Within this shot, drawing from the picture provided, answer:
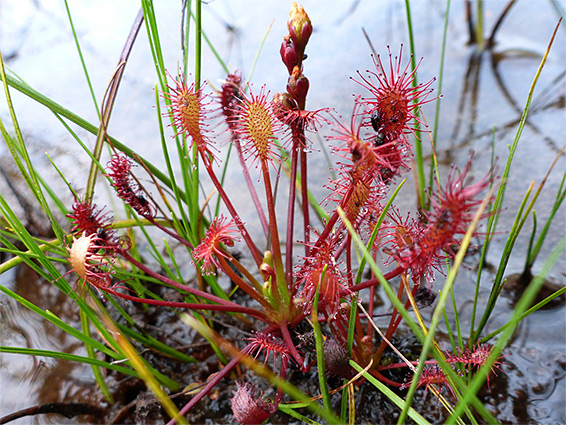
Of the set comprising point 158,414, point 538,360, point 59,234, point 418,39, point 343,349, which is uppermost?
point 418,39

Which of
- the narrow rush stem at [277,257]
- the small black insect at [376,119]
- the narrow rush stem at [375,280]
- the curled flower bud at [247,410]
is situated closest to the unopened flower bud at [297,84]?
the small black insect at [376,119]

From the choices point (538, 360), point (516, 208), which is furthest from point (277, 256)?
point (516, 208)

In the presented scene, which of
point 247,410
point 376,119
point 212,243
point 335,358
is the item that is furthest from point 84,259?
point 376,119

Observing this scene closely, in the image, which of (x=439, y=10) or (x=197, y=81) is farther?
(x=439, y=10)

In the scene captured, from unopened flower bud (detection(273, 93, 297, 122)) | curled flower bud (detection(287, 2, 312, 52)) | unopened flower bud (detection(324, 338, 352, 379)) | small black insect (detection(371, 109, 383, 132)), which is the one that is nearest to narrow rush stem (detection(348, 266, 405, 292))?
unopened flower bud (detection(324, 338, 352, 379))

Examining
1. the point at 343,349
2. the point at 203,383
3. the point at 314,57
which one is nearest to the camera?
the point at 343,349

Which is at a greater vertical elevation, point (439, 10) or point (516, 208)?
point (439, 10)

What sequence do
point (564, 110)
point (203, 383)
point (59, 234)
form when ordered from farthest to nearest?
point (564, 110) < point (203, 383) < point (59, 234)

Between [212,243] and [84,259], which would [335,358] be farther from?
[84,259]

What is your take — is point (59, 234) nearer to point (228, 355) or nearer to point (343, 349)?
point (228, 355)

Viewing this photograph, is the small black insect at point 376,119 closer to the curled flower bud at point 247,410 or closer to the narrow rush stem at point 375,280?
the narrow rush stem at point 375,280
